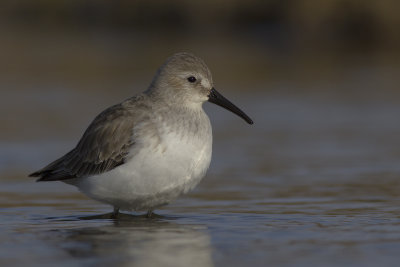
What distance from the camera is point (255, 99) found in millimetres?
18219

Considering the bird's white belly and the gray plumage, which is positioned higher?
the gray plumage

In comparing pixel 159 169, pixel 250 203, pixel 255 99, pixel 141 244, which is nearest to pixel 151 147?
pixel 159 169

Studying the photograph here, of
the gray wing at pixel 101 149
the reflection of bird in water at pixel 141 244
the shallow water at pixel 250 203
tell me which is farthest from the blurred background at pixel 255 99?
the gray wing at pixel 101 149

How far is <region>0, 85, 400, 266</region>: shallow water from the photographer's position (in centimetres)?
726

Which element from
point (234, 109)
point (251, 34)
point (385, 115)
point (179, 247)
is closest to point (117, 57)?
point (251, 34)

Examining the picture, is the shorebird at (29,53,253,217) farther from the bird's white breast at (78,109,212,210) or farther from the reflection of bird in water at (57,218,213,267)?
the reflection of bird in water at (57,218,213,267)

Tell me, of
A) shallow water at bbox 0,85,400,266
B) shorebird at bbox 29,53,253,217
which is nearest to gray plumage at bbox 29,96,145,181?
shorebird at bbox 29,53,253,217

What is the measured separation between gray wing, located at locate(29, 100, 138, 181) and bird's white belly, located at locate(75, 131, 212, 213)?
17cm

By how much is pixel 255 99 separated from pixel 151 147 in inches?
396

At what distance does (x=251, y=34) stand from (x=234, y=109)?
1781cm

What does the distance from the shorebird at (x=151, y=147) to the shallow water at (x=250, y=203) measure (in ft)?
1.21

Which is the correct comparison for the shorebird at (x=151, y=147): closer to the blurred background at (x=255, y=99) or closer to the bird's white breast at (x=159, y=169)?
the bird's white breast at (x=159, y=169)

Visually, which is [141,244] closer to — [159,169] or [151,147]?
[159,169]

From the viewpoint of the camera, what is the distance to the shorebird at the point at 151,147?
834 cm
